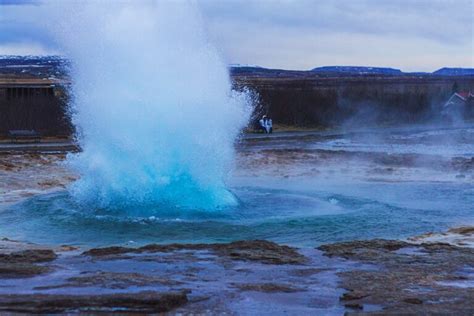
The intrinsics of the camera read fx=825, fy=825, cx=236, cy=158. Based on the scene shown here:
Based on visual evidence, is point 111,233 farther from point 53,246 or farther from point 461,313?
point 461,313

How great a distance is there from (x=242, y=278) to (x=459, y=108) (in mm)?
48525

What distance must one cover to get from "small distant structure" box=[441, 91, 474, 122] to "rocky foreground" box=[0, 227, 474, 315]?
142 feet

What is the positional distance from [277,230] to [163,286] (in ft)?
15.2

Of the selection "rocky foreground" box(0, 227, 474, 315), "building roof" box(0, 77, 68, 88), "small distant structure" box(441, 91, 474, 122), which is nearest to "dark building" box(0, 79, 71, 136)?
"building roof" box(0, 77, 68, 88)

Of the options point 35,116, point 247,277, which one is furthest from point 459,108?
point 247,277

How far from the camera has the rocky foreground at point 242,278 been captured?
296 inches

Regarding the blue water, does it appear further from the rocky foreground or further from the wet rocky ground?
the rocky foreground

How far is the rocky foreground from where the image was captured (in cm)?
753

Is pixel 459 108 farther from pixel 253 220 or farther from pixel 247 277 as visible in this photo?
pixel 247 277

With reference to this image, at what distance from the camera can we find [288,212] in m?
14.4

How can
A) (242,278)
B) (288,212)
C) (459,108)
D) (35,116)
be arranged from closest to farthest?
1. (242,278)
2. (288,212)
3. (35,116)
4. (459,108)

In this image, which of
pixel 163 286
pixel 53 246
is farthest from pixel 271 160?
pixel 163 286

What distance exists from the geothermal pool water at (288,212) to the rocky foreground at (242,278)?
4.48ft

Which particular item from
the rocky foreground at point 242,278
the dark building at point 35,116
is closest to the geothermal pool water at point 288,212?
the rocky foreground at point 242,278
